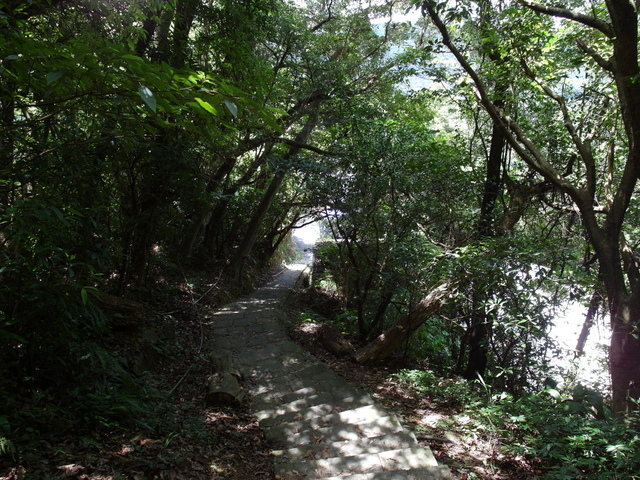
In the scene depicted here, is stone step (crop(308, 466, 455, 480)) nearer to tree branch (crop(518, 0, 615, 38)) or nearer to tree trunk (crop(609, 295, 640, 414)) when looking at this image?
tree trunk (crop(609, 295, 640, 414))

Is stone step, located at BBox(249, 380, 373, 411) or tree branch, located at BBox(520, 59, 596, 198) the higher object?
tree branch, located at BBox(520, 59, 596, 198)

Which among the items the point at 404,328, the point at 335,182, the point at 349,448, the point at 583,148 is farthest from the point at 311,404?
the point at 583,148

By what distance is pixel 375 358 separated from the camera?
19.8 ft

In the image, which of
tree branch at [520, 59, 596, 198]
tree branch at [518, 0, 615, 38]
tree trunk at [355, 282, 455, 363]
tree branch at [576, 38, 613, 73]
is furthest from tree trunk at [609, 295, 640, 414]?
tree branch at [518, 0, 615, 38]

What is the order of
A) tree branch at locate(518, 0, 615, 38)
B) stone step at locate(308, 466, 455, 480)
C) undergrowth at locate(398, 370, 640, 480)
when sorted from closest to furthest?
undergrowth at locate(398, 370, 640, 480) < stone step at locate(308, 466, 455, 480) < tree branch at locate(518, 0, 615, 38)

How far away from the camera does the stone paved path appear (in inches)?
116

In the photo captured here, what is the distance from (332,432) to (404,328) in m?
2.66

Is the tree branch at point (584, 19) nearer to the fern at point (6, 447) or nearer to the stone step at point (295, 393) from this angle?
the stone step at point (295, 393)

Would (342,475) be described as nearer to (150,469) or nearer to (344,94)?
(150,469)

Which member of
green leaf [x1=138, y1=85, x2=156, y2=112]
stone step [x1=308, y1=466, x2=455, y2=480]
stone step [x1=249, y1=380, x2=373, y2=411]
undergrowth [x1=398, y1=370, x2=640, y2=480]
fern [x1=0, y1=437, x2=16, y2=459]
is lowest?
stone step [x1=249, y1=380, x2=373, y2=411]

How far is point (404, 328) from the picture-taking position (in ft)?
19.5

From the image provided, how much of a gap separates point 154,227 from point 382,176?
3.53 metres

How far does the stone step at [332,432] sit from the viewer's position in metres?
3.51

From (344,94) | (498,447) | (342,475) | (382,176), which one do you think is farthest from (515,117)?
(342,475)
